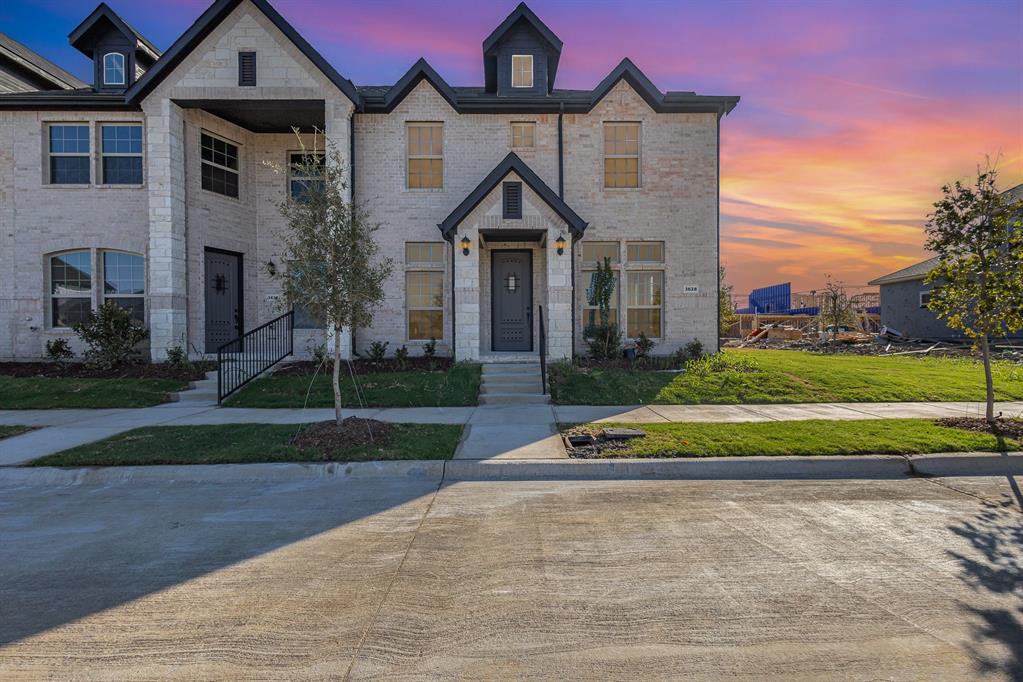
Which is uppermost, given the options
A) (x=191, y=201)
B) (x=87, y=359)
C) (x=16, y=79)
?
(x=16, y=79)

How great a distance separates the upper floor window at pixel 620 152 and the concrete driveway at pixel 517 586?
37.2ft

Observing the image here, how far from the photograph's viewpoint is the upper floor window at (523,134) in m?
15.2

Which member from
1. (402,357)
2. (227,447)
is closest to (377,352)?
(402,357)

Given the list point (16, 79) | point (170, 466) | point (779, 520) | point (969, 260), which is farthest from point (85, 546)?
point (16, 79)

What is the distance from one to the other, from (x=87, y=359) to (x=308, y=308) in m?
9.75

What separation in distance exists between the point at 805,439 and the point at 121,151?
683 inches

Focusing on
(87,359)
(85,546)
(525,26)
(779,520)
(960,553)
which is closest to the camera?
(960,553)

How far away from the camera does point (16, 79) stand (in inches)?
708

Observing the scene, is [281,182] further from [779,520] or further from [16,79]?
[779,520]

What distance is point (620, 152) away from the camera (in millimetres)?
15258

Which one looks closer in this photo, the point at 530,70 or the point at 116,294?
the point at 116,294

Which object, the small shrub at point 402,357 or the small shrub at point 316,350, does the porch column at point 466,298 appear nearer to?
the small shrub at point 402,357

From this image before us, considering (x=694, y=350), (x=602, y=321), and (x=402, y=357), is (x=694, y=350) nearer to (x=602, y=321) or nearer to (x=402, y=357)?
(x=602, y=321)

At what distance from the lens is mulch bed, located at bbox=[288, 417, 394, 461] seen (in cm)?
721
